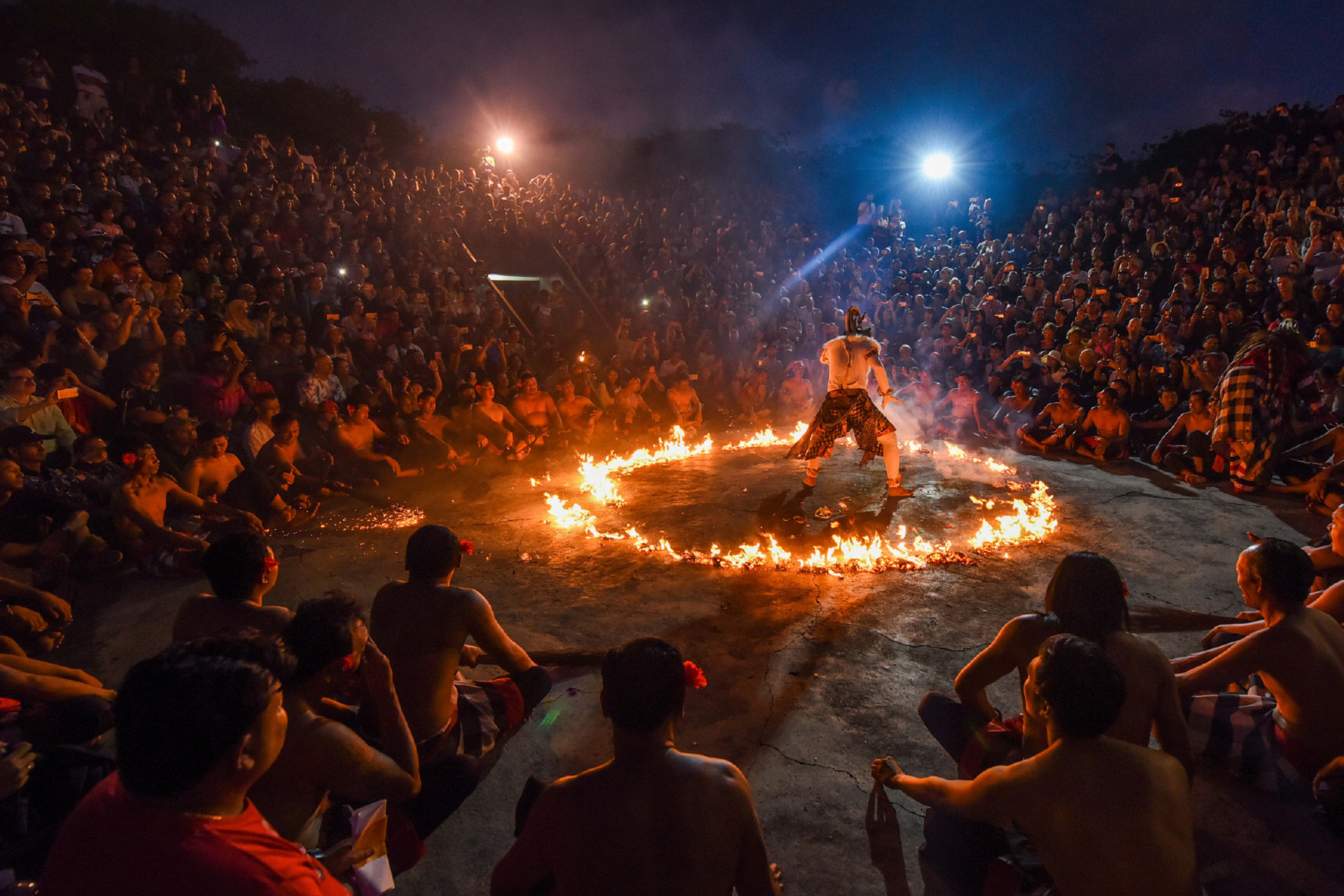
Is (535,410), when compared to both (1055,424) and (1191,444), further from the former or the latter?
(1191,444)

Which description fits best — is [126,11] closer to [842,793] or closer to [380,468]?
[380,468]

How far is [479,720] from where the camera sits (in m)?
3.18

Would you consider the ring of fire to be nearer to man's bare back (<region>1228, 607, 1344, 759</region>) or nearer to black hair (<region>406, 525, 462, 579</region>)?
man's bare back (<region>1228, 607, 1344, 759</region>)

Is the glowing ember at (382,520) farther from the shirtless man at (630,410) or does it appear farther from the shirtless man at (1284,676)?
the shirtless man at (1284,676)

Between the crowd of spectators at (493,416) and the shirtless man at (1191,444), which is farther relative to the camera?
Result: the shirtless man at (1191,444)

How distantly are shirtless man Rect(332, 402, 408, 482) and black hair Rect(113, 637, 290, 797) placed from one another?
743 centimetres

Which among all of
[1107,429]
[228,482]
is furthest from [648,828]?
[1107,429]

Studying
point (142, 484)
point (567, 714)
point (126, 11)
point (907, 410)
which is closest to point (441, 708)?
point (567, 714)

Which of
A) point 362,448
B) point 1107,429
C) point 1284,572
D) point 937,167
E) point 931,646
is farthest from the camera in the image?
point 937,167

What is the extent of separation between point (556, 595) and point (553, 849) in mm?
3477

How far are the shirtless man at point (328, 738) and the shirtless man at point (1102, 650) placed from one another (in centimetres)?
225

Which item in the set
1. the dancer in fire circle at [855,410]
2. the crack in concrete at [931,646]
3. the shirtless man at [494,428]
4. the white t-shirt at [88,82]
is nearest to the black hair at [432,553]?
the crack in concrete at [931,646]

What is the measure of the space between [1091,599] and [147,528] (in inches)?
269

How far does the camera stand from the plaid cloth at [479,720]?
116 inches
